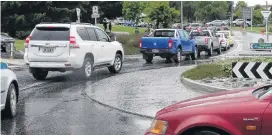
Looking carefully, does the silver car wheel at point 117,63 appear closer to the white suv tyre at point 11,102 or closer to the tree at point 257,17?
the white suv tyre at point 11,102

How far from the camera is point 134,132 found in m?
7.68

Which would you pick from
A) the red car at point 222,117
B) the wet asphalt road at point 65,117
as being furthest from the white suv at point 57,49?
the red car at point 222,117

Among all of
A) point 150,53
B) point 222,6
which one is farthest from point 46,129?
point 222,6

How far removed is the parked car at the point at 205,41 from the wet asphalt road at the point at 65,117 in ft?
56.0

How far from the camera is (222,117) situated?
16.3 feet

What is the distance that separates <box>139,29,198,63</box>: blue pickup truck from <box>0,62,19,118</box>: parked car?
13.6 m

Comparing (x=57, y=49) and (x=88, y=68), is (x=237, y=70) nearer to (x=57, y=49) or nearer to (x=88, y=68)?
(x=88, y=68)

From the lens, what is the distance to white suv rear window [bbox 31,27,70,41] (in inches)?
578

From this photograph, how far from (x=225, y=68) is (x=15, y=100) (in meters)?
7.62

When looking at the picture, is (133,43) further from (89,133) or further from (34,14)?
(89,133)

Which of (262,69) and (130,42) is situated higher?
(130,42)

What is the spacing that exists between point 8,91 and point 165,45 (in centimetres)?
1416

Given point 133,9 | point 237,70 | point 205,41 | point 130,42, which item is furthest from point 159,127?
point 133,9

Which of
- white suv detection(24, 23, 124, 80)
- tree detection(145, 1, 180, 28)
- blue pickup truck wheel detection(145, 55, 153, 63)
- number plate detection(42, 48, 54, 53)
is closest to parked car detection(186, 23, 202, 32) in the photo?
tree detection(145, 1, 180, 28)
